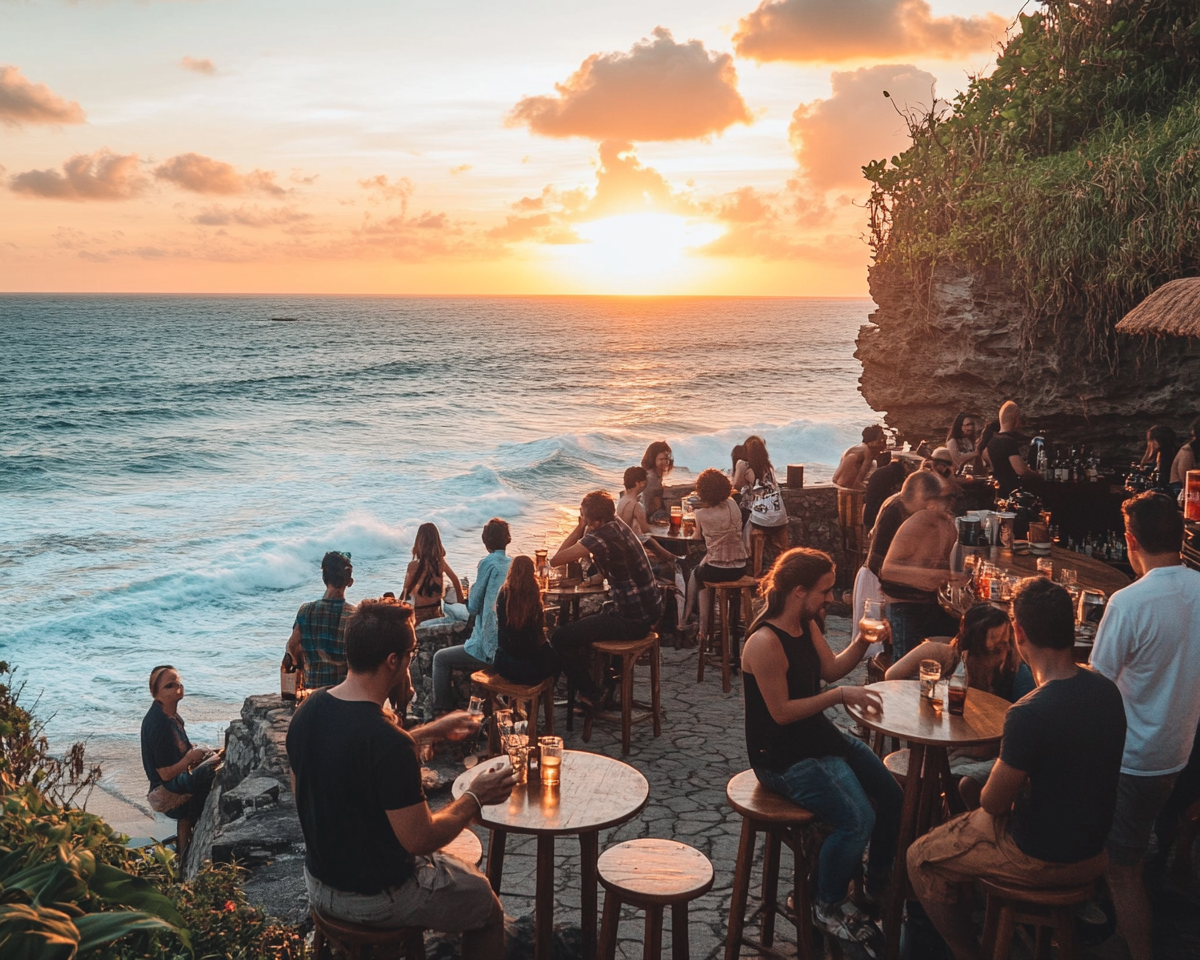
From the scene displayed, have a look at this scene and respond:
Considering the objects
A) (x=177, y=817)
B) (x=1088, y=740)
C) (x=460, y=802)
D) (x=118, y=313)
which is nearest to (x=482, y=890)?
(x=460, y=802)

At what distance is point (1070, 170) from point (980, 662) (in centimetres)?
961

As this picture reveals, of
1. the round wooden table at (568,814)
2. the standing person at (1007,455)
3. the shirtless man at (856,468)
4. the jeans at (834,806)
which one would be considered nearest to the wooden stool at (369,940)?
the round wooden table at (568,814)

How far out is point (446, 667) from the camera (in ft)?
23.3

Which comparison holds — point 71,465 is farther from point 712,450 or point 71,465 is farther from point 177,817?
point 177,817

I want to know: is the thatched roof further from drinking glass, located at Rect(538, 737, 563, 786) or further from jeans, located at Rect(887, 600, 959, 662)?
drinking glass, located at Rect(538, 737, 563, 786)

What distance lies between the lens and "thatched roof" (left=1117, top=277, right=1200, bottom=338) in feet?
24.5

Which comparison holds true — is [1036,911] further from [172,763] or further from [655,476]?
[655,476]

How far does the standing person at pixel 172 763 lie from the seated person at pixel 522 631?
2.40m

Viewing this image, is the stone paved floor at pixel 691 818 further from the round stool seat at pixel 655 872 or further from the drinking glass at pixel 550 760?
the drinking glass at pixel 550 760

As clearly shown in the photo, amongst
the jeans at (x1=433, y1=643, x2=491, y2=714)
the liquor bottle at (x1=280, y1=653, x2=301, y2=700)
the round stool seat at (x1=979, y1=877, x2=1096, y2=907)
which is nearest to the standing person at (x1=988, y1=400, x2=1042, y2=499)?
Result: the jeans at (x1=433, y1=643, x2=491, y2=714)

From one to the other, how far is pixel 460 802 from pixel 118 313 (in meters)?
139

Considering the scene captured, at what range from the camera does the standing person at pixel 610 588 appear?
673 cm

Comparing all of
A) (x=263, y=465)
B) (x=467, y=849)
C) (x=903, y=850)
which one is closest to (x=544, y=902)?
(x=467, y=849)

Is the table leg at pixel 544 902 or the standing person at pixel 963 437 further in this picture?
the standing person at pixel 963 437
